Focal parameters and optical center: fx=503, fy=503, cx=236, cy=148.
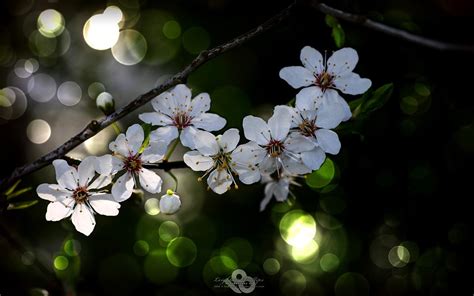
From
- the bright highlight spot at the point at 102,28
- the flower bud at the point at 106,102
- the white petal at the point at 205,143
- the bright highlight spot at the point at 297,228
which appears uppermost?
the bright highlight spot at the point at 102,28

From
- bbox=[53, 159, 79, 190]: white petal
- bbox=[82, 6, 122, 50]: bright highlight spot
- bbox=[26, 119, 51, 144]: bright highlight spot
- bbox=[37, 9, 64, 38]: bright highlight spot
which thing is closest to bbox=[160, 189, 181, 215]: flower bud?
bbox=[53, 159, 79, 190]: white petal

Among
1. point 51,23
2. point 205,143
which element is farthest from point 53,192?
point 51,23

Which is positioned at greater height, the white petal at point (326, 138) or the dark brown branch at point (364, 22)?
the dark brown branch at point (364, 22)

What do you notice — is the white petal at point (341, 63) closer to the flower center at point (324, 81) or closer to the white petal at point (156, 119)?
the flower center at point (324, 81)

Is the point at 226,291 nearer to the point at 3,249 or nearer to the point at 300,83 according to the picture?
the point at 300,83

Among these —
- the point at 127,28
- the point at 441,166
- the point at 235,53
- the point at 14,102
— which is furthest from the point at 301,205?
the point at 14,102

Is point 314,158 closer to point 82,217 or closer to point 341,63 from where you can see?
point 341,63

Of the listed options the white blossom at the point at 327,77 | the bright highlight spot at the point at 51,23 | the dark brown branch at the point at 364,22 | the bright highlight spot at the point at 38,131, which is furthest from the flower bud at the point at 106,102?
the bright highlight spot at the point at 51,23
